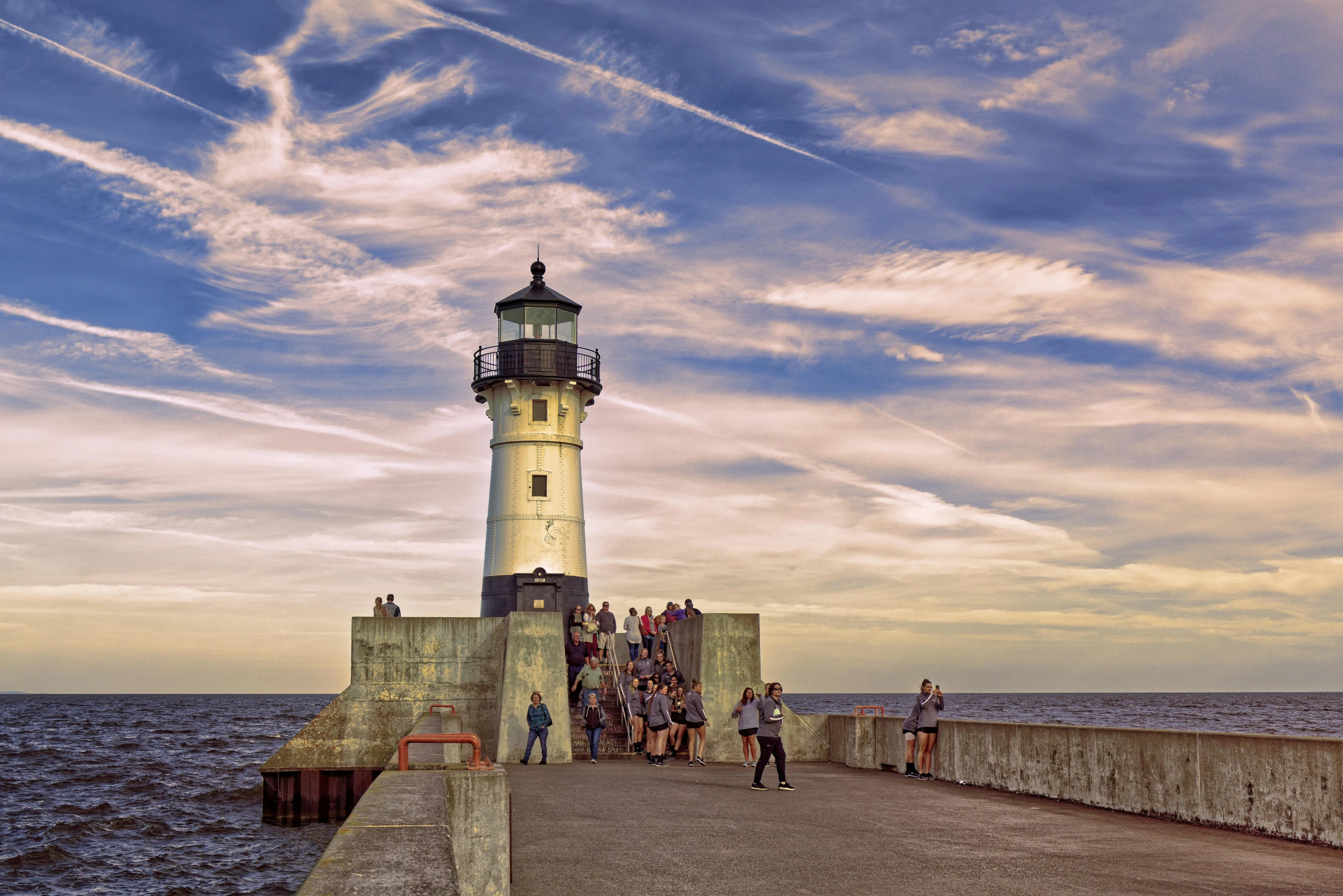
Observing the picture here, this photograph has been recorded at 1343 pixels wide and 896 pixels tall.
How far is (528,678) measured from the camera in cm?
2323

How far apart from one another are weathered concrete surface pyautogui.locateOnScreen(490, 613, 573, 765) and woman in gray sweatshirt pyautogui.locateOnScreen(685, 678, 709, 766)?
231cm

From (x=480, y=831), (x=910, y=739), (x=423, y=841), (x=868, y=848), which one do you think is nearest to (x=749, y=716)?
(x=910, y=739)

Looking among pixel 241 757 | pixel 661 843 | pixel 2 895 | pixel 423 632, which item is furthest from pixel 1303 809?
pixel 241 757

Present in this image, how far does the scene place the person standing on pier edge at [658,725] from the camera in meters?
21.4

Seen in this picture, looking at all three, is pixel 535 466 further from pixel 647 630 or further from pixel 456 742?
pixel 456 742

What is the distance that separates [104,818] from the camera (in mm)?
29750

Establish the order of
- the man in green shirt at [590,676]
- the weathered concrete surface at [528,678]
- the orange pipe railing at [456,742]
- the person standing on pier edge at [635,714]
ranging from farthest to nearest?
the man in green shirt at [590,676] → the person standing on pier edge at [635,714] → the weathered concrete surface at [528,678] → the orange pipe railing at [456,742]

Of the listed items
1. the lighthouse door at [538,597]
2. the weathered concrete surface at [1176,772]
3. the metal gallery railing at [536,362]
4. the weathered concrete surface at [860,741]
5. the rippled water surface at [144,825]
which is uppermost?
the metal gallery railing at [536,362]

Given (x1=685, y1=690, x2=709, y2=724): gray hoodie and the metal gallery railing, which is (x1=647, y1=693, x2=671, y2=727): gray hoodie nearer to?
(x1=685, y1=690, x2=709, y2=724): gray hoodie

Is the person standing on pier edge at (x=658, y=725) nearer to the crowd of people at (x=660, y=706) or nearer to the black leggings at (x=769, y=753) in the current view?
the crowd of people at (x=660, y=706)

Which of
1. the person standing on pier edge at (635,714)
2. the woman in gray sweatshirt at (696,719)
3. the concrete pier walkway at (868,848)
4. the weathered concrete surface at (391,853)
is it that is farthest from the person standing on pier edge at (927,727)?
the weathered concrete surface at (391,853)

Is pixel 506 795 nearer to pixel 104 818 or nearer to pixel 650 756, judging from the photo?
pixel 650 756

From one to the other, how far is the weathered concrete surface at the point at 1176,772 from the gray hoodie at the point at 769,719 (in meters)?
3.51

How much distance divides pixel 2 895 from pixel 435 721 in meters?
8.96
